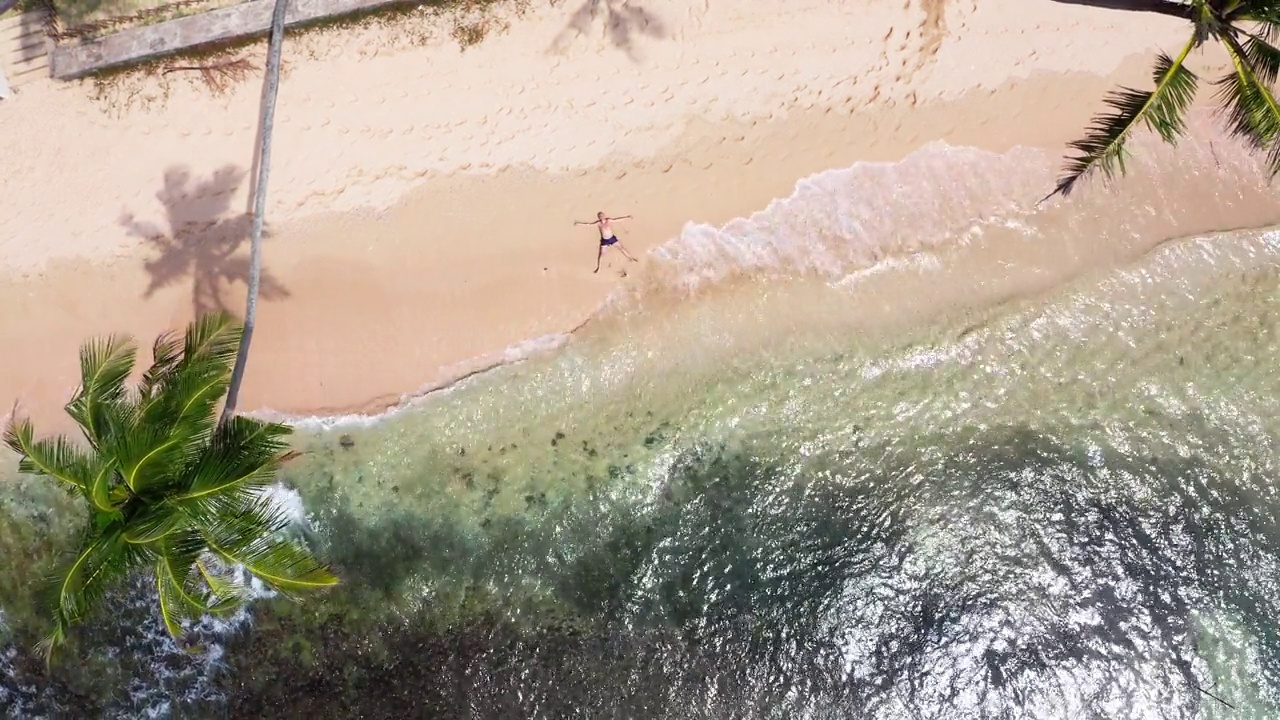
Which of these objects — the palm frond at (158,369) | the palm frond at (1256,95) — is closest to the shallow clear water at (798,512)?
the palm frond at (158,369)

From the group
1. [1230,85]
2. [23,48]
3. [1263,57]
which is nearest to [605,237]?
[1230,85]

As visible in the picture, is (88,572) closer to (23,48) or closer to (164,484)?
(164,484)

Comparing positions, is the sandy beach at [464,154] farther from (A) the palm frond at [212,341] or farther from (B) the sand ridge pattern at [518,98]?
(A) the palm frond at [212,341]

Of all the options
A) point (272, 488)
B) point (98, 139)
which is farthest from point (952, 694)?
point (98, 139)

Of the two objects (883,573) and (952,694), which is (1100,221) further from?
(952,694)

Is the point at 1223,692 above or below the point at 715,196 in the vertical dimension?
below

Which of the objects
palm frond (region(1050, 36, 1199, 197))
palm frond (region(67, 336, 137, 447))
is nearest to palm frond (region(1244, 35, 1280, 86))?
palm frond (region(1050, 36, 1199, 197))
